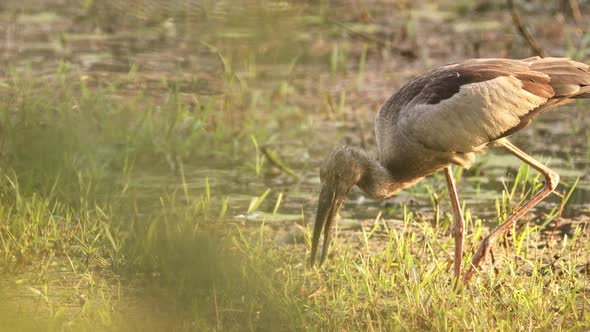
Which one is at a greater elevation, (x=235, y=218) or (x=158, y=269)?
(x=158, y=269)

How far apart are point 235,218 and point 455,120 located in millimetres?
1237

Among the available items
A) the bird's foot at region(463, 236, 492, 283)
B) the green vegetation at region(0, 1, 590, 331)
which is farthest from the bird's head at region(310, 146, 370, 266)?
the bird's foot at region(463, 236, 492, 283)

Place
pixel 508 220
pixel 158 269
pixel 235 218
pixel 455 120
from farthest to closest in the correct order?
pixel 235 218 → pixel 508 220 → pixel 455 120 → pixel 158 269

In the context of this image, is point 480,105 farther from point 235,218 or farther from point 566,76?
point 235,218

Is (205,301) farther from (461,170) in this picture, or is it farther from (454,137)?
(461,170)

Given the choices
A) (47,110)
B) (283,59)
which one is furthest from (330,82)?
(283,59)

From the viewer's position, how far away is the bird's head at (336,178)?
4.70 meters

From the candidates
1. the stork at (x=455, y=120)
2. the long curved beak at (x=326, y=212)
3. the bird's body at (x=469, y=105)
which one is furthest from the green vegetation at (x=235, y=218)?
the bird's body at (x=469, y=105)

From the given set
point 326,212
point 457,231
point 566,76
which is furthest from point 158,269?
point 566,76

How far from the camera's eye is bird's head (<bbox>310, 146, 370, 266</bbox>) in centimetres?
470

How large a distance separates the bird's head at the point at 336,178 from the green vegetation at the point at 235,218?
7.7 inches

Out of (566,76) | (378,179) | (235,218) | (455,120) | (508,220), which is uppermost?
(566,76)

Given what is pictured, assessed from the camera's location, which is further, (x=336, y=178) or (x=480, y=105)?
(x=336, y=178)

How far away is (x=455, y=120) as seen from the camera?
451cm
